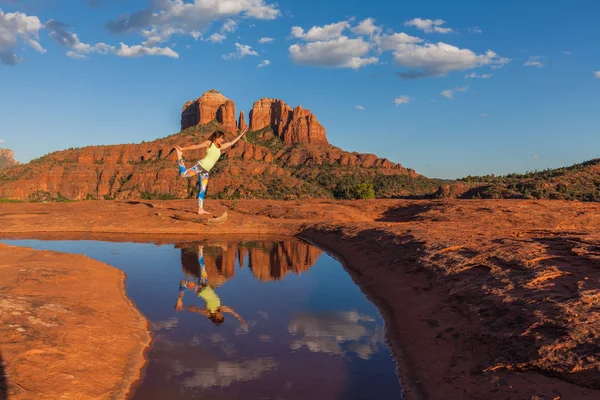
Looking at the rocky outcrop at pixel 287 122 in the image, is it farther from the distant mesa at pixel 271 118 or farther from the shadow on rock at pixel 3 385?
the shadow on rock at pixel 3 385

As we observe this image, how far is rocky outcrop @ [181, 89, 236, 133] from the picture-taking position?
165250 millimetres

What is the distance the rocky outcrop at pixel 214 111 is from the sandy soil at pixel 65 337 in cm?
15193

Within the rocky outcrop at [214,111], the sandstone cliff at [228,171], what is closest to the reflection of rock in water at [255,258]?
the sandstone cliff at [228,171]

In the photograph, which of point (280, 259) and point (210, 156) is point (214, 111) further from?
point (280, 259)

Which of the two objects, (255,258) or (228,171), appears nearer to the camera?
(255,258)

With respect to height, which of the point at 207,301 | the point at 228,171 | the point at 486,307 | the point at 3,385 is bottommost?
the point at 207,301

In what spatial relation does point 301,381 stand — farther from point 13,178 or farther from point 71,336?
point 13,178

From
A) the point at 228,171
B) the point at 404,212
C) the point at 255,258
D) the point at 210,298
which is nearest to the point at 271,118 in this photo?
the point at 228,171

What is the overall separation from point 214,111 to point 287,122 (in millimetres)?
35292

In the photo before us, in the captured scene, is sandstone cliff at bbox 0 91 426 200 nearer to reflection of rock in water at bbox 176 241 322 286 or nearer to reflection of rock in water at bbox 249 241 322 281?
reflection of rock in water at bbox 249 241 322 281

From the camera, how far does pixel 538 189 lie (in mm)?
51719

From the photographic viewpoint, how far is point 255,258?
22.1 metres

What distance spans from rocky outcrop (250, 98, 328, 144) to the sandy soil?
146070 millimetres

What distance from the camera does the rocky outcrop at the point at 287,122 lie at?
520 feet
